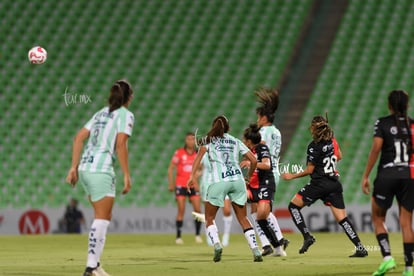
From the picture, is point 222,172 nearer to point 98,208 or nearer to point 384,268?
point 98,208

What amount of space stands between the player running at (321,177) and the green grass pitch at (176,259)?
1.54 ft

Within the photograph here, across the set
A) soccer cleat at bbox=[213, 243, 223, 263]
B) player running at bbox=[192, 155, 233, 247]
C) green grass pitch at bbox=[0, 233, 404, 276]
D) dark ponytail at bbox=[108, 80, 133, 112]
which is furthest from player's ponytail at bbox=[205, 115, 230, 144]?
player running at bbox=[192, 155, 233, 247]

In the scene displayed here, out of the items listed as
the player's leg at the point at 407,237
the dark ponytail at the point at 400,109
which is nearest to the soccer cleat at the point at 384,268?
the player's leg at the point at 407,237

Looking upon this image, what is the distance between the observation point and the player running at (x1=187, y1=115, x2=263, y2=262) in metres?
11.3

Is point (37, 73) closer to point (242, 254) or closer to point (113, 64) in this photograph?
point (113, 64)

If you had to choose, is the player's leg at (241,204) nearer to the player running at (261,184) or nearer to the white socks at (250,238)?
the white socks at (250,238)

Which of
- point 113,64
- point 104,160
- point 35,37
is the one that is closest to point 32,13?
point 35,37

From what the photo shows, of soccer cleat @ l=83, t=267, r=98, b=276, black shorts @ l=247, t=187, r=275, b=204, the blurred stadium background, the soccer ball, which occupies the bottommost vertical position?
soccer cleat @ l=83, t=267, r=98, b=276

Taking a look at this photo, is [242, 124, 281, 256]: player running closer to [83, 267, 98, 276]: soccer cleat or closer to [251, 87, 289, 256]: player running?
[251, 87, 289, 256]: player running

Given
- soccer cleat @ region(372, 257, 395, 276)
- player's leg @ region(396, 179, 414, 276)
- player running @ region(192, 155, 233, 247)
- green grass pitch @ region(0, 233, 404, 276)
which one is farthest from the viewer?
player running @ region(192, 155, 233, 247)

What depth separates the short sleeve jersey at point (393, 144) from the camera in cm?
862

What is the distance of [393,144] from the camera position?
8641mm

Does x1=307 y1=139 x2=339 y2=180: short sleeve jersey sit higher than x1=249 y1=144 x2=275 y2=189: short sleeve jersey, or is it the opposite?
x1=307 y1=139 x2=339 y2=180: short sleeve jersey

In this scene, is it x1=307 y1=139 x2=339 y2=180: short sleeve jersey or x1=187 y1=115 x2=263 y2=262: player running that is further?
x1=307 y1=139 x2=339 y2=180: short sleeve jersey
